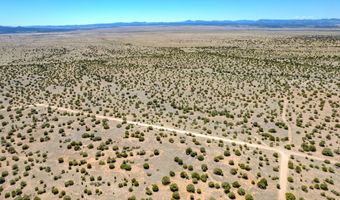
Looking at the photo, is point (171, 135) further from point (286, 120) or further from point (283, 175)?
point (286, 120)

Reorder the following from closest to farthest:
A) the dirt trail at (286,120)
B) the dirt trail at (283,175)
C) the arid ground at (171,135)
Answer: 1. the dirt trail at (283,175)
2. the arid ground at (171,135)
3. the dirt trail at (286,120)

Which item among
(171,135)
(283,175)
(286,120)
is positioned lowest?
(283,175)

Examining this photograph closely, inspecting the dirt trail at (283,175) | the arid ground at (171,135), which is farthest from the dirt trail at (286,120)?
the dirt trail at (283,175)

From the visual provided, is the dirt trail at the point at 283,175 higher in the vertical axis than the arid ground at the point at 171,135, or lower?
lower

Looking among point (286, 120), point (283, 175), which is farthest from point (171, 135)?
point (286, 120)

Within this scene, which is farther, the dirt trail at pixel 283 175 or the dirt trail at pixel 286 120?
the dirt trail at pixel 286 120

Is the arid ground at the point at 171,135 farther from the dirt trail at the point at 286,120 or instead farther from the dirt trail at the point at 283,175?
the dirt trail at the point at 286,120

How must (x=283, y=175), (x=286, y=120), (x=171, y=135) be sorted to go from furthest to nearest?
(x=286, y=120), (x=171, y=135), (x=283, y=175)

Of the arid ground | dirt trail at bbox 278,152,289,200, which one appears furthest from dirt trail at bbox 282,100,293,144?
dirt trail at bbox 278,152,289,200
